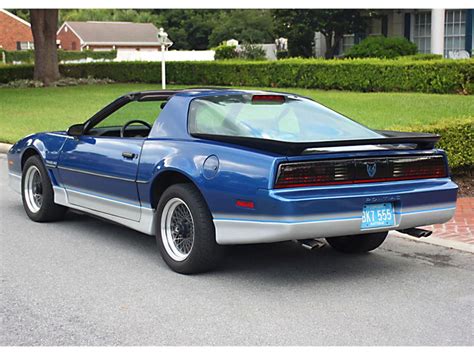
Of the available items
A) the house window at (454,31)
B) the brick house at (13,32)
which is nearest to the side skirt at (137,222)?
the house window at (454,31)

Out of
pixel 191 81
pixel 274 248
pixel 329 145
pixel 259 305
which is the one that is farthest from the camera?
pixel 191 81

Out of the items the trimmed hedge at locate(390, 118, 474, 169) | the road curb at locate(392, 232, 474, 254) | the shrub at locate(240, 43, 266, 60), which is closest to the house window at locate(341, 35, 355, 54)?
the shrub at locate(240, 43, 266, 60)

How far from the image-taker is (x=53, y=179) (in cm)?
793

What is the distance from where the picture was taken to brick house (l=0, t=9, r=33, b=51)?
246 feet

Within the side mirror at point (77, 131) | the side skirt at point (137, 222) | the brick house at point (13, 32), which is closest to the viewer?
the side skirt at point (137, 222)

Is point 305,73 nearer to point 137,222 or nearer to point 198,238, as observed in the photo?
point 137,222

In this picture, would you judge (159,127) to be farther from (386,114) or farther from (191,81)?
(191,81)

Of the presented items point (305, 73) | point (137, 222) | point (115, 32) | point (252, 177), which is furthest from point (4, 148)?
point (115, 32)

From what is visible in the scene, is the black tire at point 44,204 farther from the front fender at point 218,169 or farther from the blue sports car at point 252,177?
the front fender at point 218,169

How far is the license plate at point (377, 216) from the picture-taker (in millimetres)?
5859

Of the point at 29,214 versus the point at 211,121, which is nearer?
the point at 211,121

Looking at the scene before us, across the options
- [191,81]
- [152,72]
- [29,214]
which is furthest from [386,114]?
[152,72]

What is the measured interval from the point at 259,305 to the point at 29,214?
369 cm

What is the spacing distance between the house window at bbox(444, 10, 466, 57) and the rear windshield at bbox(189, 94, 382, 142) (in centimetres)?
2659
